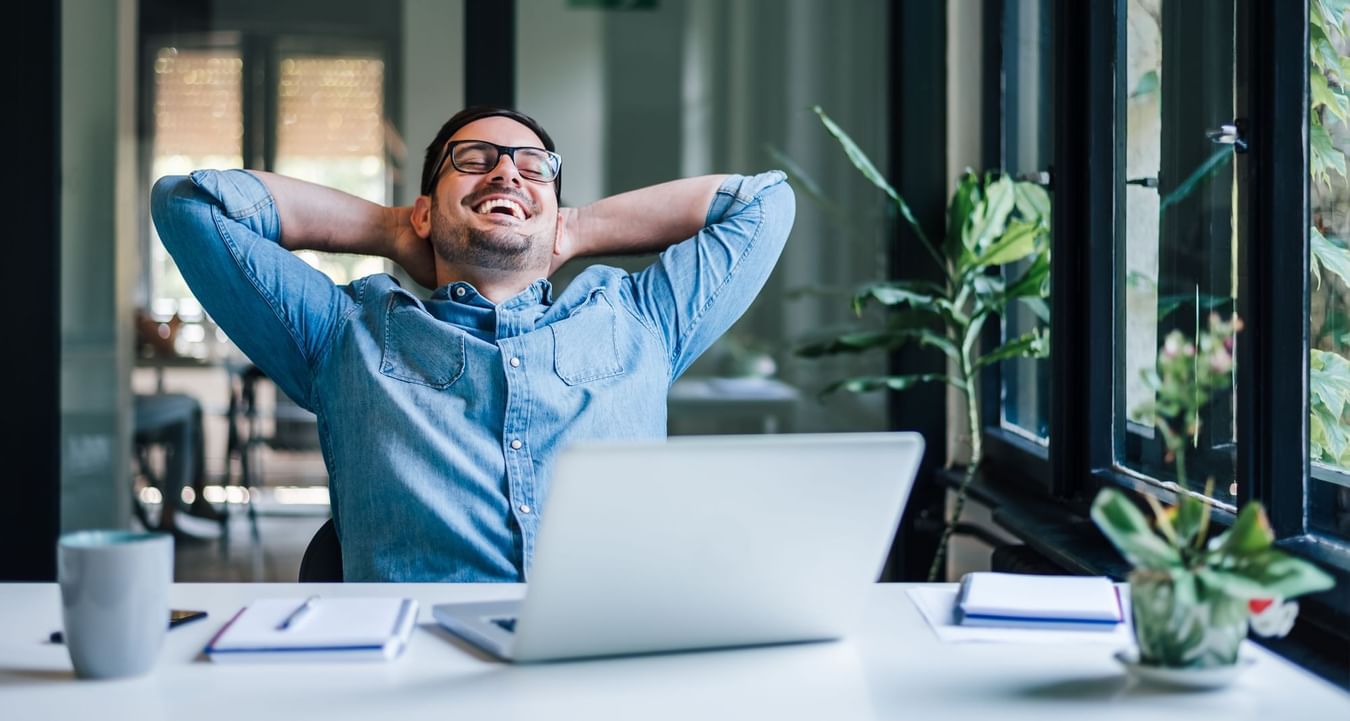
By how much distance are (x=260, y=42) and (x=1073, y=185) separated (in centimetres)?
222

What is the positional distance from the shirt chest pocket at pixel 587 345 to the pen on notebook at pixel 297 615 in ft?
2.37

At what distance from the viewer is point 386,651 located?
109cm

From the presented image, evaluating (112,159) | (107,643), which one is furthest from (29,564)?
(107,643)

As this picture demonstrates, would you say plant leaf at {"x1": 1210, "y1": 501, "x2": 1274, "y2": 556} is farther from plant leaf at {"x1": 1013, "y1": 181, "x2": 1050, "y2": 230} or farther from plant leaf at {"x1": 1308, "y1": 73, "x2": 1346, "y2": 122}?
plant leaf at {"x1": 1013, "y1": 181, "x2": 1050, "y2": 230}

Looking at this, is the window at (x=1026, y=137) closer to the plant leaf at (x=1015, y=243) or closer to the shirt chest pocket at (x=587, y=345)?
the plant leaf at (x=1015, y=243)

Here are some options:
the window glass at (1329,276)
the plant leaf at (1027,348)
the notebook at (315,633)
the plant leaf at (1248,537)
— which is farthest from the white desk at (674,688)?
the plant leaf at (1027,348)

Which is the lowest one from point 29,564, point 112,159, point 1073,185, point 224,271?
point 29,564

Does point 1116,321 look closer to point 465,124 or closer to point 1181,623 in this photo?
point 465,124

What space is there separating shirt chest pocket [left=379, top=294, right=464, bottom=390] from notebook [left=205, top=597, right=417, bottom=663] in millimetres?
664

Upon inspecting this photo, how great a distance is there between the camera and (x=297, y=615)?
115cm

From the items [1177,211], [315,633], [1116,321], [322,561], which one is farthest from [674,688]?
[1116,321]

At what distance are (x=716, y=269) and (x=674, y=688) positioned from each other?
118 centimetres

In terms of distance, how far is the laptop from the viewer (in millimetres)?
968

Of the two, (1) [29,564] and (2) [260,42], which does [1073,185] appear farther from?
(1) [29,564]
